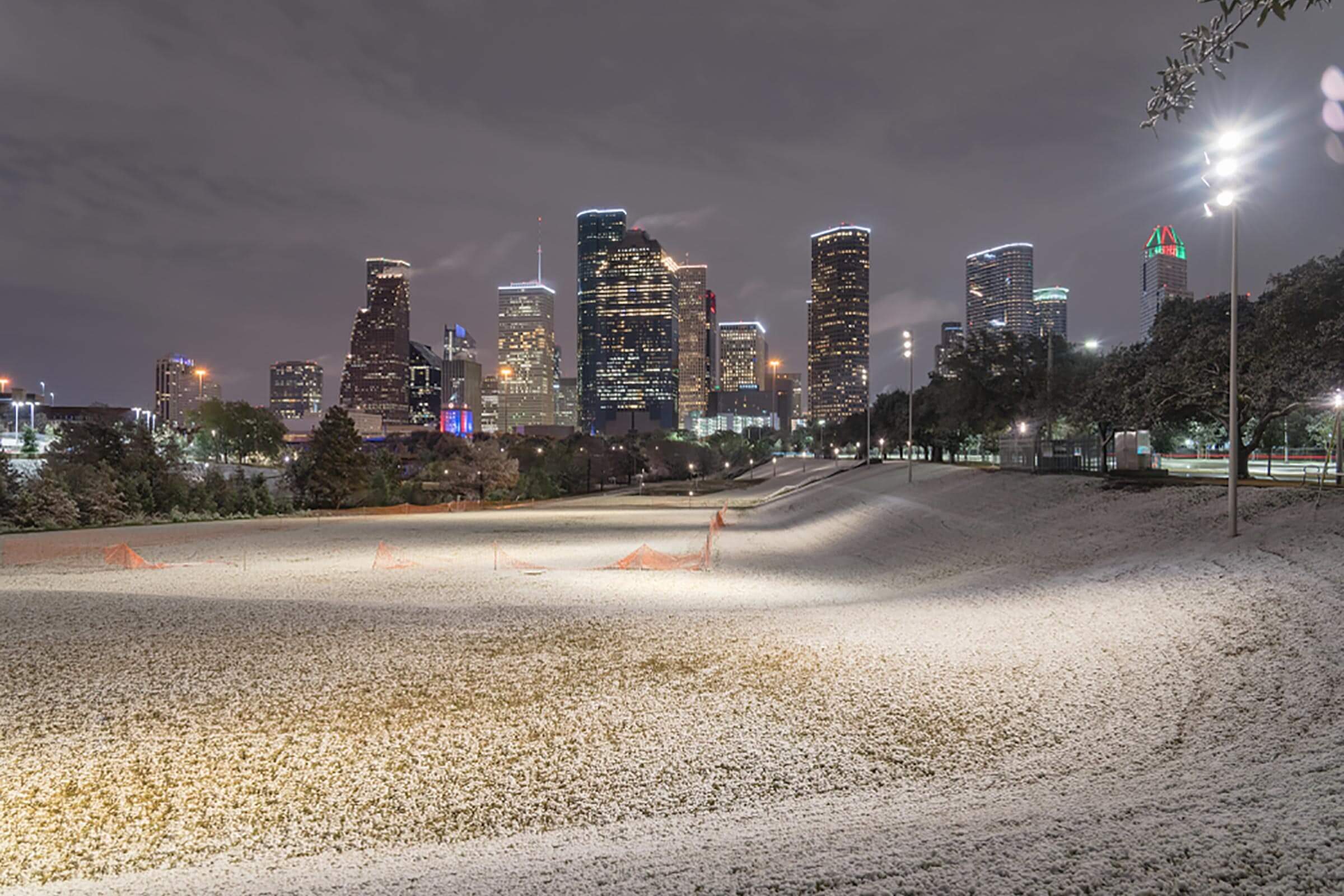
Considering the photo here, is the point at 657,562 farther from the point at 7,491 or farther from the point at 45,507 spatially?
the point at 7,491

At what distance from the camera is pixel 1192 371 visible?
25938 millimetres

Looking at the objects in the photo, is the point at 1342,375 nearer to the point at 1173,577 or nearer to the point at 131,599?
the point at 1173,577

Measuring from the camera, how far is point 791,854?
482 centimetres

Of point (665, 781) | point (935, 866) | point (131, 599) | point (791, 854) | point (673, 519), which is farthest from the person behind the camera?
point (673, 519)

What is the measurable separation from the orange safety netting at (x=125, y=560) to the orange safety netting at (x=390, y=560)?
5.99 meters

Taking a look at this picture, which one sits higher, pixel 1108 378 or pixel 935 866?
pixel 1108 378

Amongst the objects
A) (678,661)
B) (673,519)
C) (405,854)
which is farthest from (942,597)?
(673,519)

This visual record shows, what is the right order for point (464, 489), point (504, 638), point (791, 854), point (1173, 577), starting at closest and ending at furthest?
point (791, 854) → point (504, 638) → point (1173, 577) → point (464, 489)

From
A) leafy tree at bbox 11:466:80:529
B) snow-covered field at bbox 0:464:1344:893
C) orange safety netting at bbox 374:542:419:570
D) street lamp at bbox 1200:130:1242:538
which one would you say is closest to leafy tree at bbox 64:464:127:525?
leafy tree at bbox 11:466:80:529

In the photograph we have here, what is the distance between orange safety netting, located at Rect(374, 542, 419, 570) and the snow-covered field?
5324 mm

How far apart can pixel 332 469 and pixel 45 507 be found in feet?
60.5

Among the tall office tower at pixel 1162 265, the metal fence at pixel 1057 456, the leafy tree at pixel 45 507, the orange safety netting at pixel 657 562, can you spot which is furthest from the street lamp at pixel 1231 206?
the tall office tower at pixel 1162 265

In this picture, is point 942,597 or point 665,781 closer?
point 665,781

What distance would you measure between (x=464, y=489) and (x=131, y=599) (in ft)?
139
